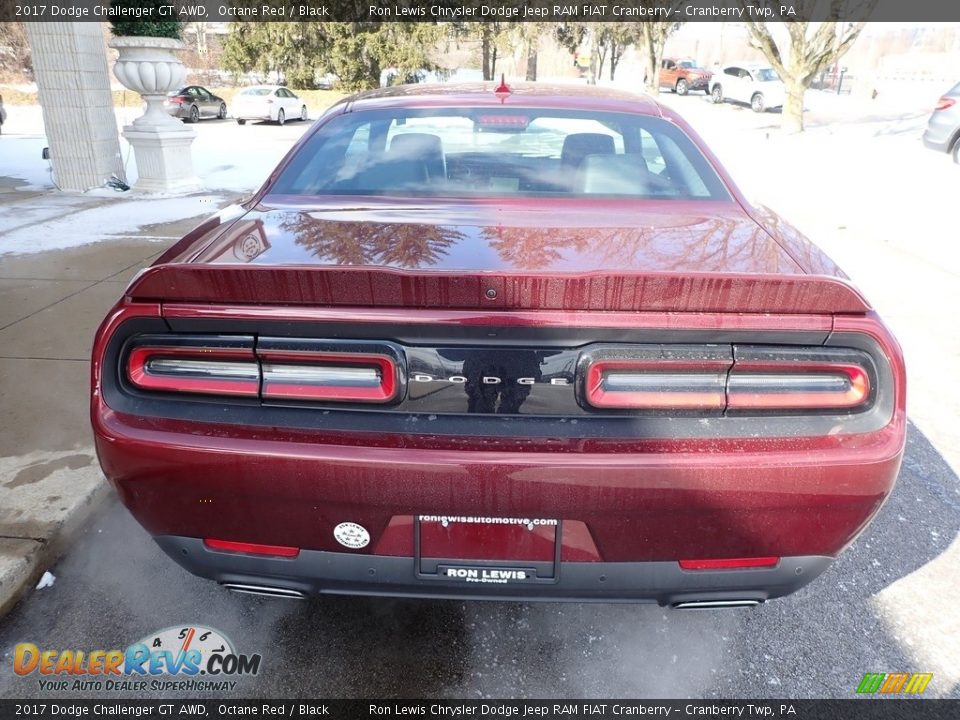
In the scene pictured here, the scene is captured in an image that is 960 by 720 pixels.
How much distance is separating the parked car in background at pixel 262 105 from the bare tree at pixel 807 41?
14788 millimetres

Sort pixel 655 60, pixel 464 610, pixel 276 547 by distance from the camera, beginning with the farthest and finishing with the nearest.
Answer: pixel 655 60 < pixel 464 610 < pixel 276 547

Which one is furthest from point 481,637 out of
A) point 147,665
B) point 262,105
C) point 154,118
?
point 262,105

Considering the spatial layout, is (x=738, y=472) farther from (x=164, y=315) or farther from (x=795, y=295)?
(x=164, y=315)

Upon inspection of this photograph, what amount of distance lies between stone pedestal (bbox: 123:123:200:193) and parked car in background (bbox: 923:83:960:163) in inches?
503

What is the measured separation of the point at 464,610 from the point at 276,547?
33.5 inches

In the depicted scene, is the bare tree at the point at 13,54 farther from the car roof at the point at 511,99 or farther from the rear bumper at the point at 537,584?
the rear bumper at the point at 537,584

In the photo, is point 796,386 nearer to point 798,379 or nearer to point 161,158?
point 798,379

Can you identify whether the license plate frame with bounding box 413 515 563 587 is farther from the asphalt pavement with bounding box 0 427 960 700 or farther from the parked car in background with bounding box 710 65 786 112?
the parked car in background with bounding box 710 65 786 112

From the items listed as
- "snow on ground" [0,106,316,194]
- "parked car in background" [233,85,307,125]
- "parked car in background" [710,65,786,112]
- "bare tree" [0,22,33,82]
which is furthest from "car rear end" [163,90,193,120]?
"bare tree" [0,22,33,82]

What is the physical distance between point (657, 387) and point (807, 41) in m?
20.1

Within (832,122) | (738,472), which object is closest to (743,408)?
(738,472)

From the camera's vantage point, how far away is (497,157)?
2.82 m

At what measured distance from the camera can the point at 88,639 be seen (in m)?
2.23

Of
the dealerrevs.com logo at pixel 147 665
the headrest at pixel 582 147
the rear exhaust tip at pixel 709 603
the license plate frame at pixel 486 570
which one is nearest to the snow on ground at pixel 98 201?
the dealerrevs.com logo at pixel 147 665
